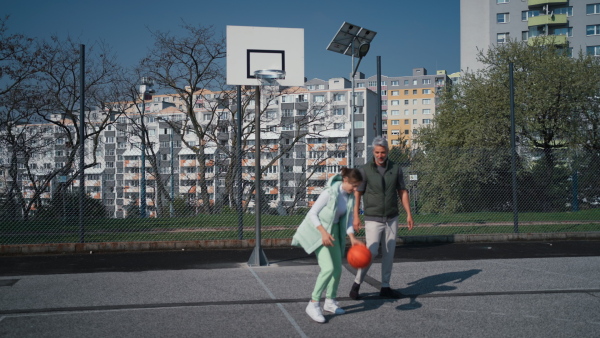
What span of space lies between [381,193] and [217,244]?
6.72 m

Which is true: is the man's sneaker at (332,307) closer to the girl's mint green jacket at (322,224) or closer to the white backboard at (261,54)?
the girl's mint green jacket at (322,224)

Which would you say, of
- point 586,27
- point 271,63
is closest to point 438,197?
point 271,63

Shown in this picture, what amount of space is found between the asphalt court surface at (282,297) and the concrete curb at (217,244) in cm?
80

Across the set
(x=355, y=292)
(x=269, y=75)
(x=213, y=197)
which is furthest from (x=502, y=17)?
(x=355, y=292)

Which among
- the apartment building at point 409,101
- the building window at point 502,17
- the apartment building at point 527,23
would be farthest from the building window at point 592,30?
the apartment building at point 409,101

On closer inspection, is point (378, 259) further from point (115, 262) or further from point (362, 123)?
point (362, 123)

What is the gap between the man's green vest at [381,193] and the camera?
7062 millimetres

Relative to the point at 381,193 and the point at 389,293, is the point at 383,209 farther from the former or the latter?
the point at 389,293

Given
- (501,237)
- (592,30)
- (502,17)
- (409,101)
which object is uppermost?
(502,17)

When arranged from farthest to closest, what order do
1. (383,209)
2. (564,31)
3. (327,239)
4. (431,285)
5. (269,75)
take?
(564,31) → (269,75) → (431,285) → (383,209) → (327,239)

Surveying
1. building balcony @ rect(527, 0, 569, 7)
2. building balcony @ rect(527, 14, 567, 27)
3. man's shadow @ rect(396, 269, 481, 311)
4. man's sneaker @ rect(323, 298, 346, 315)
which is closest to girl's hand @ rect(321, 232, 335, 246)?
man's sneaker @ rect(323, 298, 346, 315)

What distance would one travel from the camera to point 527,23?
2689 inches

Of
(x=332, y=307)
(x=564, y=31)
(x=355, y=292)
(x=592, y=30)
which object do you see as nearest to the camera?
(x=332, y=307)

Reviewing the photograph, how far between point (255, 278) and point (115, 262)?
3.53 m
